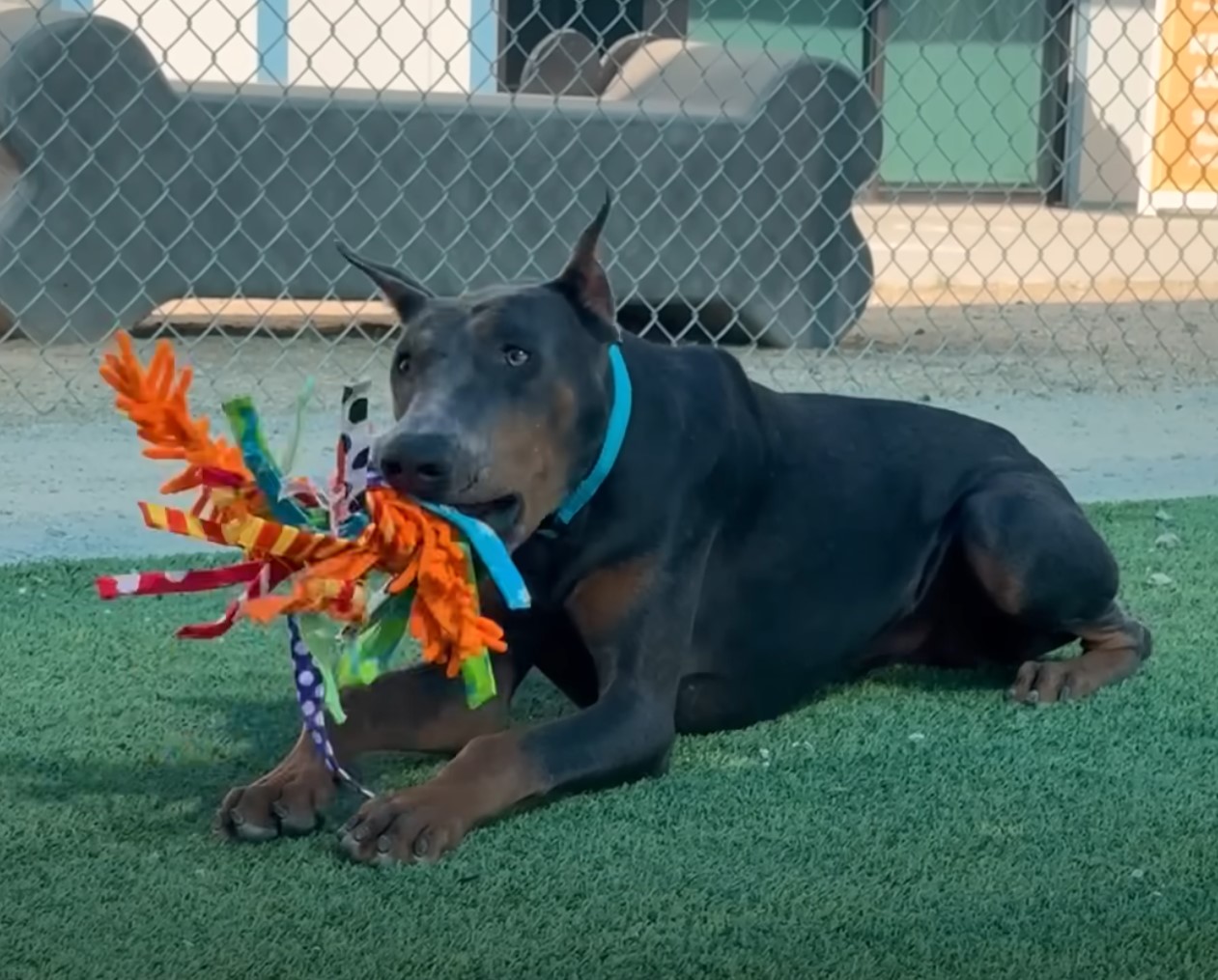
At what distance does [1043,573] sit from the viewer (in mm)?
3516

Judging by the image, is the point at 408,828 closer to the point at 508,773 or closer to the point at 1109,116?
the point at 508,773

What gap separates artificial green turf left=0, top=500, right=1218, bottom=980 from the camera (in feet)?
7.66

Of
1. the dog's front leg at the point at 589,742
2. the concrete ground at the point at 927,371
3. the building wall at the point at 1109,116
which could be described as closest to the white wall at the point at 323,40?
the concrete ground at the point at 927,371

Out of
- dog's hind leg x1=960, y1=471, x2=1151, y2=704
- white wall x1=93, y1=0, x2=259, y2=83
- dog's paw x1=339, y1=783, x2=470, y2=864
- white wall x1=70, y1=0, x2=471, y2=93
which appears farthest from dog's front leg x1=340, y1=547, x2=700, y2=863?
white wall x1=93, y1=0, x2=259, y2=83

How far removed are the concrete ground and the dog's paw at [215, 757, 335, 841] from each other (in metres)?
1.89

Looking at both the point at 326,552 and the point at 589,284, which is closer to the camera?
the point at 326,552

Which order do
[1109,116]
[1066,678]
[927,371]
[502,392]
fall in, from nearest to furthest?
[502,392]
[1066,678]
[927,371]
[1109,116]

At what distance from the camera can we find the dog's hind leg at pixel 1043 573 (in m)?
3.52

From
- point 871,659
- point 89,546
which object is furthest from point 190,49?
point 871,659

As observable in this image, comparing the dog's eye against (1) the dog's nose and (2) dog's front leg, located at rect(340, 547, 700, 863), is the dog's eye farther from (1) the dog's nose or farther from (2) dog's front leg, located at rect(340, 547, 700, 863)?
(2) dog's front leg, located at rect(340, 547, 700, 863)

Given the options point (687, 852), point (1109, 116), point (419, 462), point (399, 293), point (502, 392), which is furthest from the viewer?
point (1109, 116)

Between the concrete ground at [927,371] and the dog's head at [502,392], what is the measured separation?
6.20 feet

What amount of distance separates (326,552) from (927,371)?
5.07 metres

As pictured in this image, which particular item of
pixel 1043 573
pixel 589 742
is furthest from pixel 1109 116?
pixel 589 742
